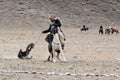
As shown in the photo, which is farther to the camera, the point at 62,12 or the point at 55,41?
the point at 62,12

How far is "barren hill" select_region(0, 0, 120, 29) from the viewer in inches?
2682

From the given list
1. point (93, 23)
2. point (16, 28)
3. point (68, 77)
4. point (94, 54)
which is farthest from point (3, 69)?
point (93, 23)

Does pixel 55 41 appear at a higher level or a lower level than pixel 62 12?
higher

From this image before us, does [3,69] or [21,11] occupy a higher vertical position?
[3,69]

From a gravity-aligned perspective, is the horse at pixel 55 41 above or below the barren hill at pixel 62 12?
above

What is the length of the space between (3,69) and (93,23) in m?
53.2

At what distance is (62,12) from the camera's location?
71.6 meters

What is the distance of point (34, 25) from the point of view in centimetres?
6619

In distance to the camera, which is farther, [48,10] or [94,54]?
[48,10]

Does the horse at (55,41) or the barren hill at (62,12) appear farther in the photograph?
the barren hill at (62,12)

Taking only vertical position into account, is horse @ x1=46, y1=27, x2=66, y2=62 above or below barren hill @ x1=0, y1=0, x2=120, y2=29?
above

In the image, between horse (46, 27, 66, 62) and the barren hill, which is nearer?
horse (46, 27, 66, 62)

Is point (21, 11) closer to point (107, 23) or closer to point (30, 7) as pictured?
point (30, 7)

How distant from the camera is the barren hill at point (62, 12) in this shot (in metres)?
68.1
